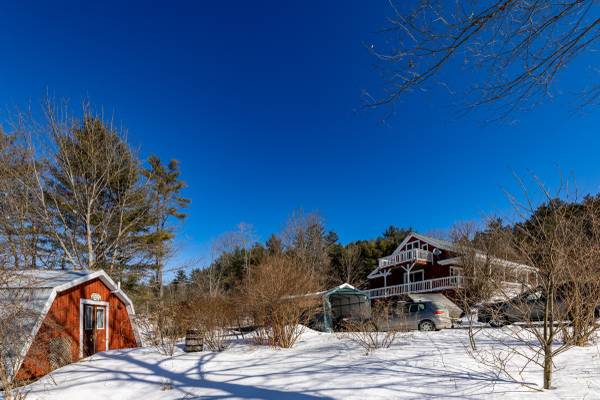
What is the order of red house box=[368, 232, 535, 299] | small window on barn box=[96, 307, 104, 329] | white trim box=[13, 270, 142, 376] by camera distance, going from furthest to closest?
1. red house box=[368, 232, 535, 299]
2. small window on barn box=[96, 307, 104, 329]
3. white trim box=[13, 270, 142, 376]

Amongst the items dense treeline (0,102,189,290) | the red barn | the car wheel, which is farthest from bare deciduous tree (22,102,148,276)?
the car wheel

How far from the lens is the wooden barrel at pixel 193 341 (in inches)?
473

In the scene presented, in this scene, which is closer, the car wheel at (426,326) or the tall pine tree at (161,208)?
the car wheel at (426,326)

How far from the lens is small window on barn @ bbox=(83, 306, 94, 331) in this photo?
13.6m

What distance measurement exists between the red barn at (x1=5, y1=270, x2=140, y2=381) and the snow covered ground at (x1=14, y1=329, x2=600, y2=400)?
36.7 inches

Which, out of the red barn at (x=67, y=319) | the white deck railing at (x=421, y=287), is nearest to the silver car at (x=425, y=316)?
the white deck railing at (x=421, y=287)

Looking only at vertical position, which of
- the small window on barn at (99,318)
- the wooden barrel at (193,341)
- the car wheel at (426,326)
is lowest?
the car wheel at (426,326)

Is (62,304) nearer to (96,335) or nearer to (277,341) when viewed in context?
(96,335)

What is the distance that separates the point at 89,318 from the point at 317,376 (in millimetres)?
A: 10095

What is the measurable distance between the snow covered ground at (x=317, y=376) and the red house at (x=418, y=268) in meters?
17.8

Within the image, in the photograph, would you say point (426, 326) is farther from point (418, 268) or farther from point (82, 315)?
point (418, 268)

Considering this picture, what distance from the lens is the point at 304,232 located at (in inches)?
1646

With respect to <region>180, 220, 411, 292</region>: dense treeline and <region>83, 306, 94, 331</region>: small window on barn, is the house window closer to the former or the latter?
<region>180, 220, 411, 292</region>: dense treeline

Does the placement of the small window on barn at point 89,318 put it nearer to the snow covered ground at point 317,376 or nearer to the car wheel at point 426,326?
the snow covered ground at point 317,376
